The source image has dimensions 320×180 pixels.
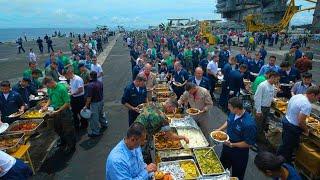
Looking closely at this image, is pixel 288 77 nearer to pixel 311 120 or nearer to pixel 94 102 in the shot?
pixel 311 120

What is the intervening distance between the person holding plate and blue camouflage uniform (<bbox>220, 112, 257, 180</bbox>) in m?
1.69

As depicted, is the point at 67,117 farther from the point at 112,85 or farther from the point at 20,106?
the point at 112,85

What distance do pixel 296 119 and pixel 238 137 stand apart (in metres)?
1.98

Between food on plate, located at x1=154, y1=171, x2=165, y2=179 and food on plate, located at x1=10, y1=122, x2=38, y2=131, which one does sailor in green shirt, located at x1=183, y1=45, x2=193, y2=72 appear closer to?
food on plate, located at x1=10, y1=122, x2=38, y2=131

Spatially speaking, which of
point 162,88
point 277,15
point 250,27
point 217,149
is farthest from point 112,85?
point 277,15

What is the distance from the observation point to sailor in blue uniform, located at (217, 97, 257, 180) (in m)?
5.36

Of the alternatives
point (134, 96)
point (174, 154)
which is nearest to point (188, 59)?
point (134, 96)

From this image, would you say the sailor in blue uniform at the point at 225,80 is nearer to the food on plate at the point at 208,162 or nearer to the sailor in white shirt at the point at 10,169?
the food on plate at the point at 208,162

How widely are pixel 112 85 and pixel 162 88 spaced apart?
7763mm

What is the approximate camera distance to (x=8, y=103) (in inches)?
330

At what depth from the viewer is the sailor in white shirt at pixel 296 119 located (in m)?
6.20

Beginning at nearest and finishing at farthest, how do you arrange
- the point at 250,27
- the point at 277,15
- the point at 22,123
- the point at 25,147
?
the point at 25,147 → the point at 22,123 → the point at 250,27 → the point at 277,15

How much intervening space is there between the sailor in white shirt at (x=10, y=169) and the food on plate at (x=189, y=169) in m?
2.85

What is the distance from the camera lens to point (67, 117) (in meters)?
8.31
